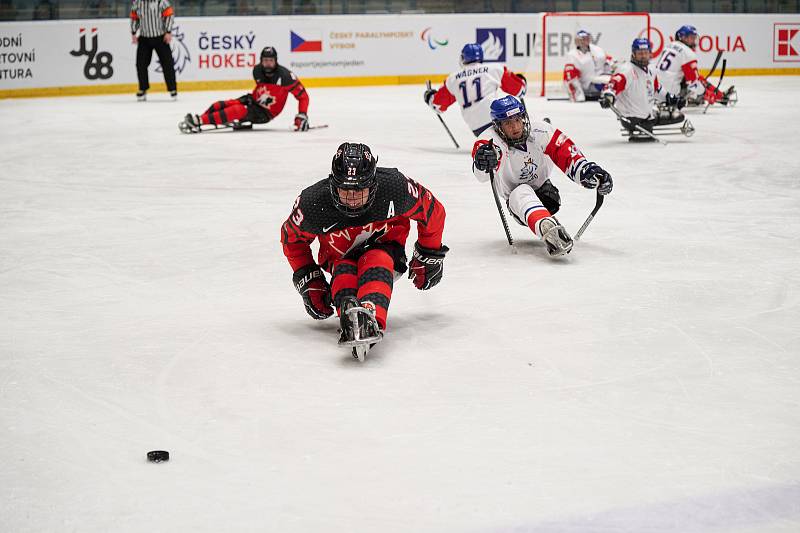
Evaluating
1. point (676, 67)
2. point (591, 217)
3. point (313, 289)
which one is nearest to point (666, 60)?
point (676, 67)

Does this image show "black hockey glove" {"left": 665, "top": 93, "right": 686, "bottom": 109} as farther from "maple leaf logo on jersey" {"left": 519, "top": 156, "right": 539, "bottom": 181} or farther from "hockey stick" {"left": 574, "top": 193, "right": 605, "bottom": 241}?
"maple leaf logo on jersey" {"left": 519, "top": 156, "right": 539, "bottom": 181}

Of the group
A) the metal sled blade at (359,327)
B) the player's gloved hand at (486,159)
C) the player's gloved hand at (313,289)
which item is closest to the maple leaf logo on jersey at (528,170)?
the player's gloved hand at (486,159)

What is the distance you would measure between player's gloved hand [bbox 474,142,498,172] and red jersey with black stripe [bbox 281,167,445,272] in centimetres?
136

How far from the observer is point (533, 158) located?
220 inches

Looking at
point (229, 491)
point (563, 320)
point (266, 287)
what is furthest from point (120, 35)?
point (229, 491)

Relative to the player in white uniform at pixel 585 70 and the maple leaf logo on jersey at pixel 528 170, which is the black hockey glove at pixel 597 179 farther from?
the player in white uniform at pixel 585 70

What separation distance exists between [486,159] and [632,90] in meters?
5.41

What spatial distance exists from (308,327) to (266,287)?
78 centimetres

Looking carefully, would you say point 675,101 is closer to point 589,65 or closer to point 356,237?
point 589,65

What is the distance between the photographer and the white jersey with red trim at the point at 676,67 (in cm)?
1231

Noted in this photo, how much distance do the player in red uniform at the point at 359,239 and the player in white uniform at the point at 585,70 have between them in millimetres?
11436

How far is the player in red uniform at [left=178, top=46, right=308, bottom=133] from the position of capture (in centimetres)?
1121

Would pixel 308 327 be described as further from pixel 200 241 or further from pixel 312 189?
pixel 200 241

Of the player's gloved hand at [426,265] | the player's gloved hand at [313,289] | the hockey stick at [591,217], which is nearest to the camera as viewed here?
the player's gloved hand at [313,289]
